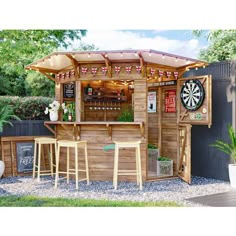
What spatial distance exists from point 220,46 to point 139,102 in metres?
8.20

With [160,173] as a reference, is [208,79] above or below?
above

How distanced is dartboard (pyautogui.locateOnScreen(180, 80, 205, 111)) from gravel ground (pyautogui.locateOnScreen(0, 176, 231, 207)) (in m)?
1.55

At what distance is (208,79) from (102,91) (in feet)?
10.3

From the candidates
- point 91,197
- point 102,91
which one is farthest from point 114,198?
point 102,91

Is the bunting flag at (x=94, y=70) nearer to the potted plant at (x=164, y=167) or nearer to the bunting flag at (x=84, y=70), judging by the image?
the bunting flag at (x=84, y=70)

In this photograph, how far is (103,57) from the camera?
6.45 m

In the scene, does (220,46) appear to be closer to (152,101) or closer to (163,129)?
(152,101)

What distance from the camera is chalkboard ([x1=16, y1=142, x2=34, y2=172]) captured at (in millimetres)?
7479

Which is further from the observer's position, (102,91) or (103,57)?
(102,91)

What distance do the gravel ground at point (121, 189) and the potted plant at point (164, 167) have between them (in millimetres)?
278
